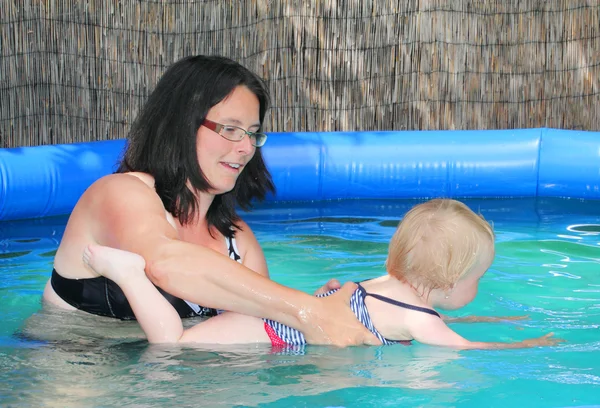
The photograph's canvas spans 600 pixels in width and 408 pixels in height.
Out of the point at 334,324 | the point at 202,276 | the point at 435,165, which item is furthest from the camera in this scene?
the point at 435,165

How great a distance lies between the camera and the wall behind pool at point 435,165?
6289mm

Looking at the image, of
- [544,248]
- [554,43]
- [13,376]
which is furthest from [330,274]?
[554,43]

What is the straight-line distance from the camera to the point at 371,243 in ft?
16.4

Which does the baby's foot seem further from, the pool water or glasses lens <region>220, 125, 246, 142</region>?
glasses lens <region>220, 125, 246, 142</region>

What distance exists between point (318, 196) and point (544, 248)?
6.27ft

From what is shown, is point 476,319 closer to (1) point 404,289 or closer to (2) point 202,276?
(1) point 404,289

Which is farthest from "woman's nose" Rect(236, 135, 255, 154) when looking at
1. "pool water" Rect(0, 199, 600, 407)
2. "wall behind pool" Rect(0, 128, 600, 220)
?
"wall behind pool" Rect(0, 128, 600, 220)

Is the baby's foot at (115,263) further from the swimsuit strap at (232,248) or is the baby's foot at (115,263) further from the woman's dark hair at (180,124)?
the swimsuit strap at (232,248)

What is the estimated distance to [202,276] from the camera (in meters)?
2.85

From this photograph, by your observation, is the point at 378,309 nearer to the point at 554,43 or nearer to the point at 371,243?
the point at 371,243

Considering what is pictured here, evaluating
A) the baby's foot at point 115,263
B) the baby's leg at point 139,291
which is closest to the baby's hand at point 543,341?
the baby's leg at point 139,291

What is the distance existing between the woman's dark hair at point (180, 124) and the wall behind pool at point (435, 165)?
10.0 feet

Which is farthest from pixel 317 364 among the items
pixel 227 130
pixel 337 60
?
pixel 337 60

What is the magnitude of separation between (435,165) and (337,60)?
128 cm
